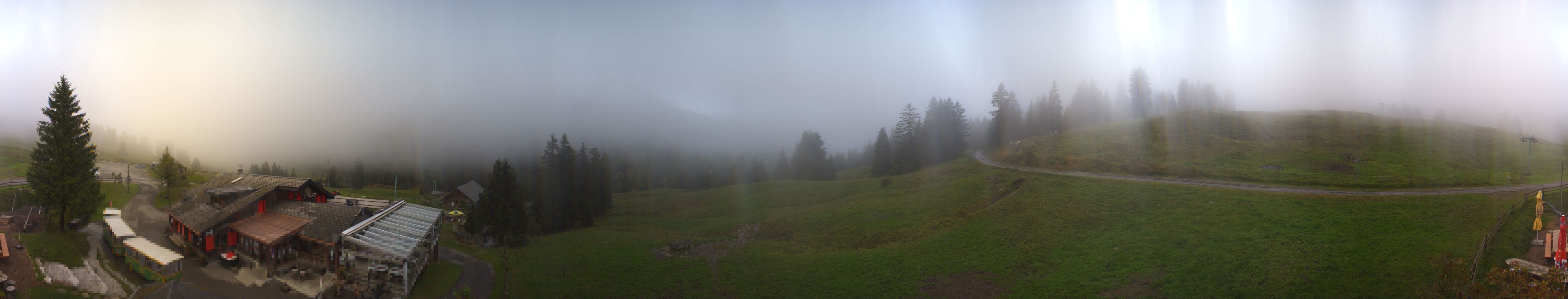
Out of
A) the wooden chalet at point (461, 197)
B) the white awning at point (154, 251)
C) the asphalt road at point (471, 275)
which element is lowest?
the asphalt road at point (471, 275)

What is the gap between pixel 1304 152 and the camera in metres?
41.0

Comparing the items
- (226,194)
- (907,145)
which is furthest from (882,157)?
(226,194)

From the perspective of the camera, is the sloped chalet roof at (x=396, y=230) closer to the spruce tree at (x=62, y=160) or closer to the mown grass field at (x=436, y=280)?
the mown grass field at (x=436, y=280)

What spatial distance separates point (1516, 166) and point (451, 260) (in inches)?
2420

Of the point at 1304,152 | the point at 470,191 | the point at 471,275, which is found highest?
the point at 1304,152

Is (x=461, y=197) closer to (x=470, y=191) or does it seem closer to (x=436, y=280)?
→ (x=470, y=191)

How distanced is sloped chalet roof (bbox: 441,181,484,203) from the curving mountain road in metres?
45.8

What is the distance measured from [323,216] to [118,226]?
10747mm

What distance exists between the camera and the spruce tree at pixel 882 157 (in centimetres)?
6562

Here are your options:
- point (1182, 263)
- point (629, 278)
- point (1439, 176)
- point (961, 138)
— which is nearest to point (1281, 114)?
point (961, 138)

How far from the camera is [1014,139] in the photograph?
2950 inches

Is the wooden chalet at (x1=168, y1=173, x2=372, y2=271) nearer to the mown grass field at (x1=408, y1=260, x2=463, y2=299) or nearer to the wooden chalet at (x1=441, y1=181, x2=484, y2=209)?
the mown grass field at (x1=408, y1=260, x2=463, y2=299)

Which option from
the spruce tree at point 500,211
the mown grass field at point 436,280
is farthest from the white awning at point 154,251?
the spruce tree at point 500,211

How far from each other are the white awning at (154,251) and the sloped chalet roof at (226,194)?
1.25 meters
